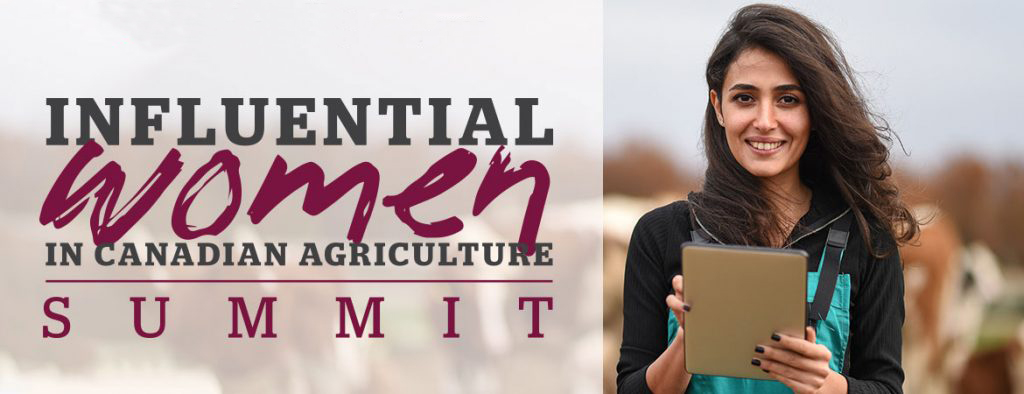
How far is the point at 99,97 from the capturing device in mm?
3412

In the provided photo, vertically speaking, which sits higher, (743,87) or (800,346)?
(743,87)

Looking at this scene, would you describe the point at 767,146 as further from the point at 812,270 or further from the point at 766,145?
the point at 812,270

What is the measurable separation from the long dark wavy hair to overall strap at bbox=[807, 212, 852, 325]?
3cm

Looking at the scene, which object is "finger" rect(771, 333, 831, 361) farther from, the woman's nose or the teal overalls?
the woman's nose

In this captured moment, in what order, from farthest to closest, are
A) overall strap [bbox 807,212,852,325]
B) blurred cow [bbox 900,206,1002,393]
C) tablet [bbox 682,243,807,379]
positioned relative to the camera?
1. blurred cow [bbox 900,206,1002,393]
2. overall strap [bbox 807,212,852,325]
3. tablet [bbox 682,243,807,379]

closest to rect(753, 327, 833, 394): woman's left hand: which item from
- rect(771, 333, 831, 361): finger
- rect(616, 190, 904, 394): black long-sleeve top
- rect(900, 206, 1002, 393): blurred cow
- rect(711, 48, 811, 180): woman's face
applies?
rect(771, 333, 831, 361): finger

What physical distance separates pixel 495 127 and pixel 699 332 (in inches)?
83.9

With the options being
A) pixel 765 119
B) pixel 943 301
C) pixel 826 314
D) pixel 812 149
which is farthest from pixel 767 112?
pixel 943 301

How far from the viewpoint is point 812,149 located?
1.49m

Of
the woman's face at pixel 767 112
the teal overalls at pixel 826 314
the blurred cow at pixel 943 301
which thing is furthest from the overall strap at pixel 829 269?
the blurred cow at pixel 943 301

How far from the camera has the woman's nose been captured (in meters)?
1.37

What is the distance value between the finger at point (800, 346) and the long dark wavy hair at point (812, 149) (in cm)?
19

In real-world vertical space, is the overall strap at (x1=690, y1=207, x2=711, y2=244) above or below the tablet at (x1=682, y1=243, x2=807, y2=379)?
above

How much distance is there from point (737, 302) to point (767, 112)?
243 mm
